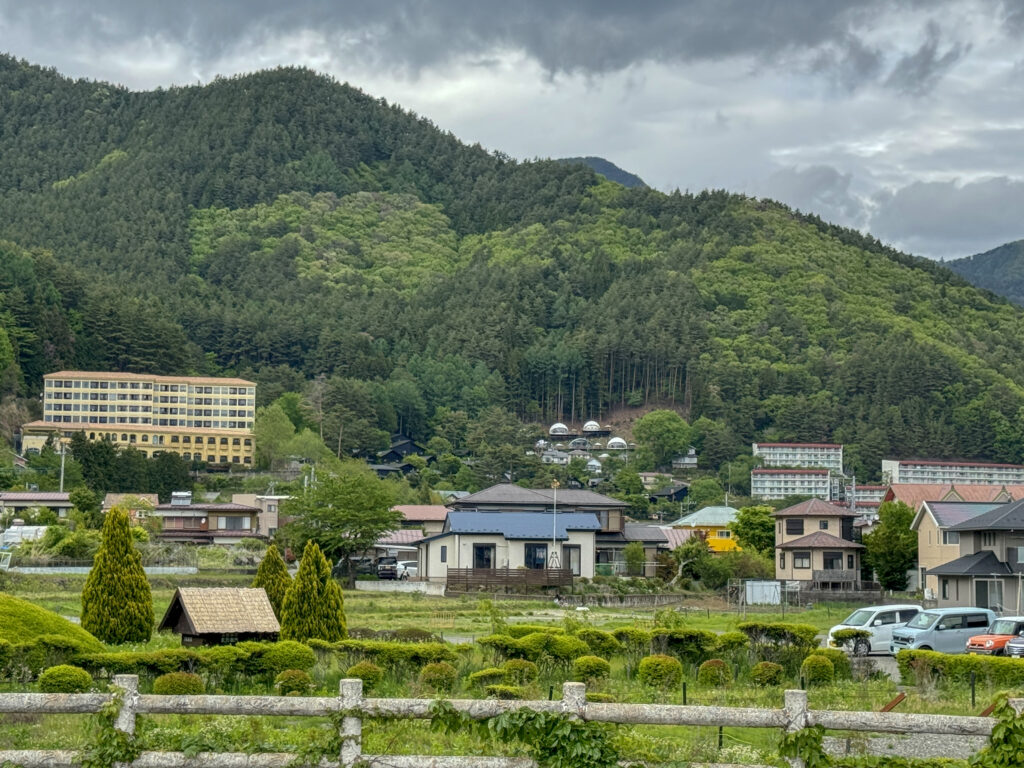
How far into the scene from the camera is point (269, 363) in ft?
624

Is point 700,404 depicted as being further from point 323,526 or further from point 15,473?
point 323,526

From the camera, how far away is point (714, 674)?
85.1ft

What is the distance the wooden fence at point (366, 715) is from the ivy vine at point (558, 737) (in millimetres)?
93

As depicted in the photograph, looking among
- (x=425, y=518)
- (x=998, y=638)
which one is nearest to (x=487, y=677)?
(x=998, y=638)

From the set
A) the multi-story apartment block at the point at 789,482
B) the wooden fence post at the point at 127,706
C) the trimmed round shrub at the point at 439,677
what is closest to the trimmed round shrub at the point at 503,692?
the trimmed round shrub at the point at 439,677

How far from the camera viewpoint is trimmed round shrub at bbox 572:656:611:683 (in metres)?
25.0

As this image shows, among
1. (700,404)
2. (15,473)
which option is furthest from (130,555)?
(700,404)

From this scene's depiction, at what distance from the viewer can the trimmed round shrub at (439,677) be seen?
77.5ft

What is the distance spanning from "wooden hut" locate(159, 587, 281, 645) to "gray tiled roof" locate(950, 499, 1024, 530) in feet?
92.8

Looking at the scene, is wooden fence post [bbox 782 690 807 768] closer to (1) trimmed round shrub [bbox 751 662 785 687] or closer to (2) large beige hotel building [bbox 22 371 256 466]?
(1) trimmed round shrub [bbox 751 662 785 687]

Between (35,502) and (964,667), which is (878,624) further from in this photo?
(35,502)

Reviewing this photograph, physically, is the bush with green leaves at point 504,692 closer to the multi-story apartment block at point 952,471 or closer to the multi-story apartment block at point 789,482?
the multi-story apartment block at point 789,482

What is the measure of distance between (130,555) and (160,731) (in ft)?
68.2

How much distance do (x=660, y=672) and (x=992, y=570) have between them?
93.8ft
